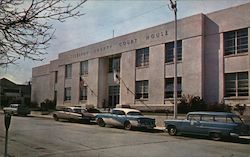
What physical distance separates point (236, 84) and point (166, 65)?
8529 millimetres

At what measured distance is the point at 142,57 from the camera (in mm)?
43375

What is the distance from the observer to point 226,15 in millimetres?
34062

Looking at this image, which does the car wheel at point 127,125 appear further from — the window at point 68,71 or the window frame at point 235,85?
the window at point 68,71

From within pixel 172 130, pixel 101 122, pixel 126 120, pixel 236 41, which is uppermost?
pixel 236 41

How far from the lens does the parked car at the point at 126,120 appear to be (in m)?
27.4

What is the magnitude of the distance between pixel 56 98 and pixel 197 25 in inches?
1304

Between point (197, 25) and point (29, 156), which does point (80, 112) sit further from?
point (29, 156)

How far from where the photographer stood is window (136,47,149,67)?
42.7 metres

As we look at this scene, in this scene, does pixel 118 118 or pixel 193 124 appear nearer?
pixel 193 124

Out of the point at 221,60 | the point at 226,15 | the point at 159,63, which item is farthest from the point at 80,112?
the point at 226,15

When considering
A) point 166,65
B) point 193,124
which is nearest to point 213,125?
point 193,124

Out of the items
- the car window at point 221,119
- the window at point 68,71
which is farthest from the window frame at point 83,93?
the car window at point 221,119

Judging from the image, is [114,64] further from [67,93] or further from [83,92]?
[67,93]

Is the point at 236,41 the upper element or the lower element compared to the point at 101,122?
upper
